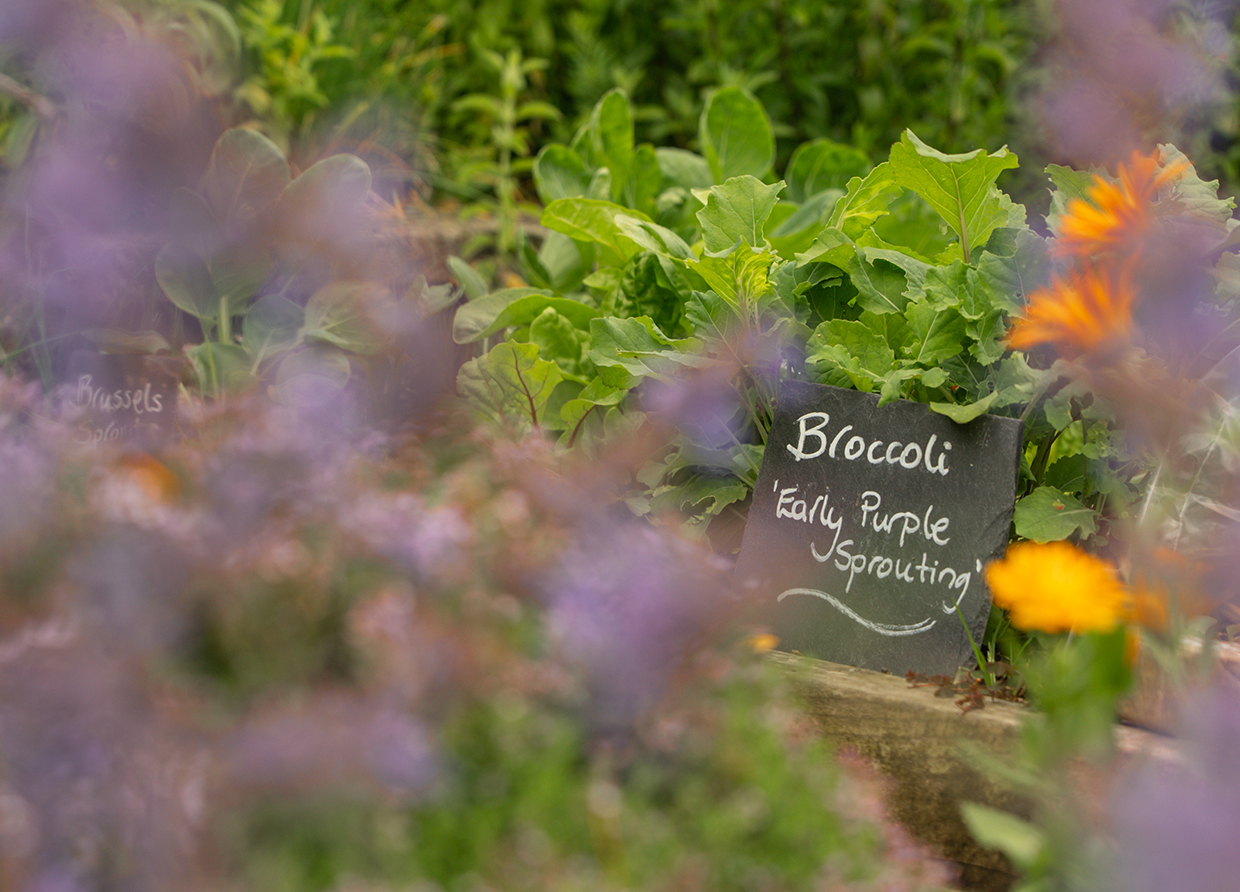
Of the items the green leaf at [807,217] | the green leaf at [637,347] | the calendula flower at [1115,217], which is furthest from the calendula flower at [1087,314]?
the green leaf at [807,217]

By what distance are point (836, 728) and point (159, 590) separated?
0.56 m

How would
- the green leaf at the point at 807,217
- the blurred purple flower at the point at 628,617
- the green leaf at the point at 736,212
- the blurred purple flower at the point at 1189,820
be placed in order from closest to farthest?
the blurred purple flower at the point at 1189,820 < the blurred purple flower at the point at 628,617 < the green leaf at the point at 736,212 < the green leaf at the point at 807,217

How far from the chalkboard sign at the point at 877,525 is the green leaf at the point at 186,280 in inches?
26.1

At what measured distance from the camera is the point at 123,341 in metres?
1.09

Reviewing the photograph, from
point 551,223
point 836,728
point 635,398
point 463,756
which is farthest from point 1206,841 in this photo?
point 551,223

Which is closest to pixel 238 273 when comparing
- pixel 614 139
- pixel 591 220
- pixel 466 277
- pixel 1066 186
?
pixel 466 277

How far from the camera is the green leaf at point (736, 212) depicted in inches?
37.9

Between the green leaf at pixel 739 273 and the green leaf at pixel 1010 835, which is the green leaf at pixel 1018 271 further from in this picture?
the green leaf at pixel 1010 835

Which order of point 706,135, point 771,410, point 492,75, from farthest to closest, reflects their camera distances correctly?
point 492,75
point 706,135
point 771,410

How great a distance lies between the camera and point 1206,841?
395mm

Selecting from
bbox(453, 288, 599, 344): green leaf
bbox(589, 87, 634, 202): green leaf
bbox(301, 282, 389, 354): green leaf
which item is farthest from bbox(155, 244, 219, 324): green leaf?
bbox(589, 87, 634, 202): green leaf

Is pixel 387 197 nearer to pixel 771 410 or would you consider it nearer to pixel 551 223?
pixel 551 223

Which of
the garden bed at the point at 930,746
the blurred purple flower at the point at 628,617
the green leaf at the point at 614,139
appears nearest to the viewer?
the blurred purple flower at the point at 628,617

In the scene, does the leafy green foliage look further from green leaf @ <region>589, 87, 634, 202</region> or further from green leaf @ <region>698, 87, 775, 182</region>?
green leaf @ <region>698, 87, 775, 182</region>
